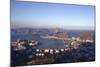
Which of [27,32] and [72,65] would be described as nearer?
[27,32]

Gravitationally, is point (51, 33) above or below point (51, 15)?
below

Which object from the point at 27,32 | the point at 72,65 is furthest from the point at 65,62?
the point at 27,32

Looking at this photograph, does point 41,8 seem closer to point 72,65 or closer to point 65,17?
point 65,17
